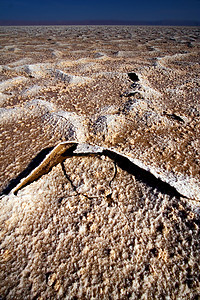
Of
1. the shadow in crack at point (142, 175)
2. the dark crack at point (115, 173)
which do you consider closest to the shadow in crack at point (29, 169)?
the dark crack at point (115, 173)

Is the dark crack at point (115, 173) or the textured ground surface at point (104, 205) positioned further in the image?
the dark crack at point (115, 173)

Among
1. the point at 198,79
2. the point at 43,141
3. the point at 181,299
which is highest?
the point at 198,79

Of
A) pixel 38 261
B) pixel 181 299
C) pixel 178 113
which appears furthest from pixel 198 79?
pixel 38 261

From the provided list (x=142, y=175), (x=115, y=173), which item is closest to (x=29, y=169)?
(x=115, y=173)

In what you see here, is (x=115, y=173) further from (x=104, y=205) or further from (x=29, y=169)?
(x=29, y=169)

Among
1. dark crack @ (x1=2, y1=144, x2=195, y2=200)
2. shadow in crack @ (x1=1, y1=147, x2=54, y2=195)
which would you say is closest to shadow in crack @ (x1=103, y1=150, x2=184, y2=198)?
dark crack @ (x1=2, y1=144, x2=195, y2=200)

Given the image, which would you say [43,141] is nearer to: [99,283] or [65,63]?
[99,283]

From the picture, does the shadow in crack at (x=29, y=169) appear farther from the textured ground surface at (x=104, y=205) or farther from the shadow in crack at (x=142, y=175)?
the shadow in crack at (x=142, y=175)
